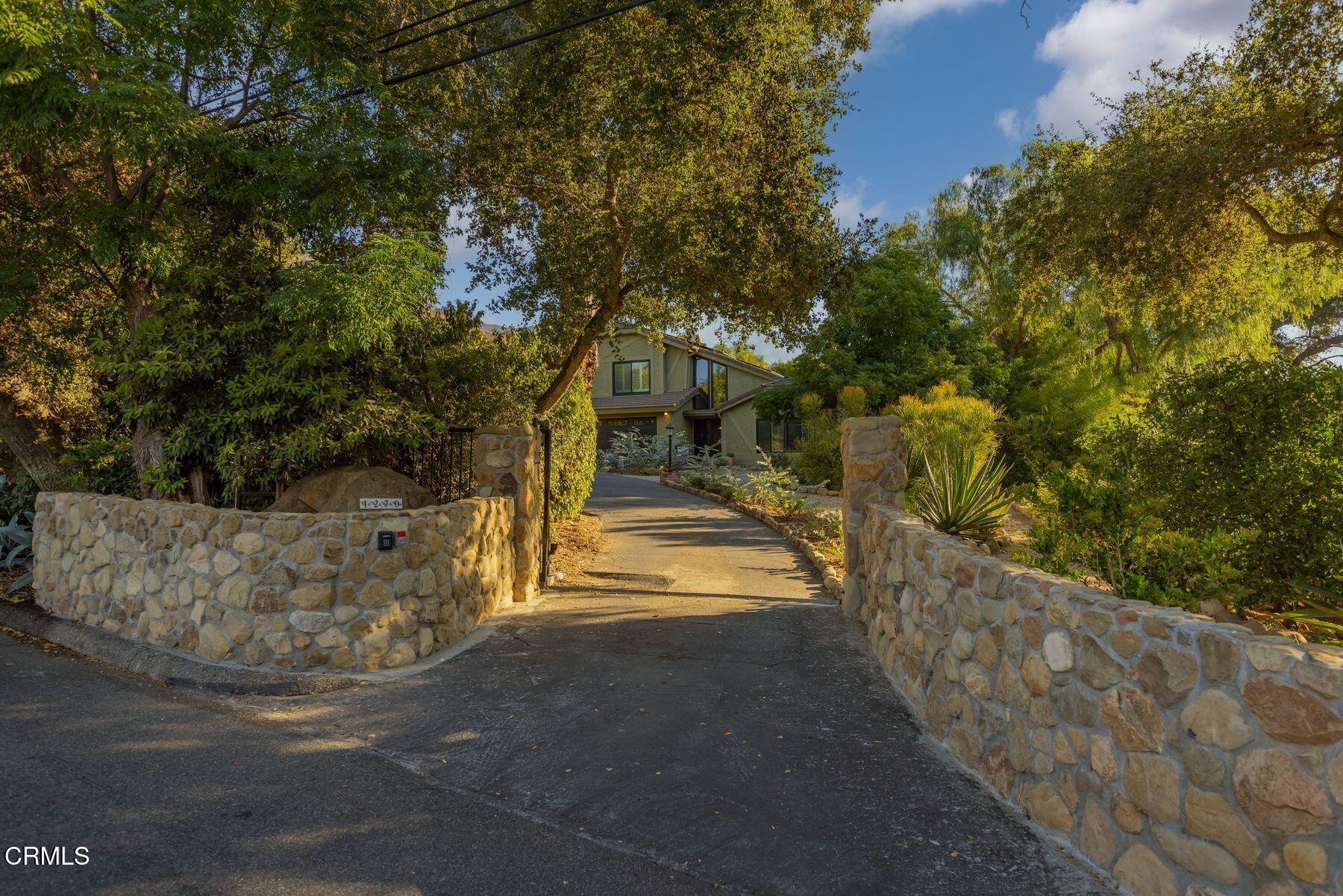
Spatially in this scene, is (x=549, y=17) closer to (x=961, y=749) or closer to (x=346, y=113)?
(x=346, y=113)

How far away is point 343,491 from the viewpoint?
27.4 feet

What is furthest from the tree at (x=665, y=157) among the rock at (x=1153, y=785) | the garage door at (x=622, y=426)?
the garage door at (x=622, y=426)

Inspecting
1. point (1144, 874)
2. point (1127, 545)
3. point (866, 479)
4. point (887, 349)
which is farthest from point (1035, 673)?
point (887, 349)

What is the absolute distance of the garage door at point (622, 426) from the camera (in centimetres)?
3747

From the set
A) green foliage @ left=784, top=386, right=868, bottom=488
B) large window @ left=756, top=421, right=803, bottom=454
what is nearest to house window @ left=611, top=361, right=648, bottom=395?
large window @ left=756, top=421, right=803, bottom=454

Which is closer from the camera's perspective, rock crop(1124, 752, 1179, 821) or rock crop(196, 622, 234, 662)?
rock crop(1124, 752, 1179, 821)

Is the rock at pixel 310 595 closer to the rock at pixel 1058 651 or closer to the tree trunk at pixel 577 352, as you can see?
the rock at pixel 1058 651

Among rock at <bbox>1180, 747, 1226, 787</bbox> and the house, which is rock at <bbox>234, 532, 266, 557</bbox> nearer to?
rock at <bbox>1180, 747, 1226, 787</bbox>

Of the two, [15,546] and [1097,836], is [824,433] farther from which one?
[1097,836]

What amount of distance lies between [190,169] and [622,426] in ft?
98.5

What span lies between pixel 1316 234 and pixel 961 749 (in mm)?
9985

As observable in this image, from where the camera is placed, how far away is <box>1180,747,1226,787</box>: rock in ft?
9.50

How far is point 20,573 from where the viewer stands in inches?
392

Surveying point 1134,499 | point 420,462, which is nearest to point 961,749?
point 1134,499
